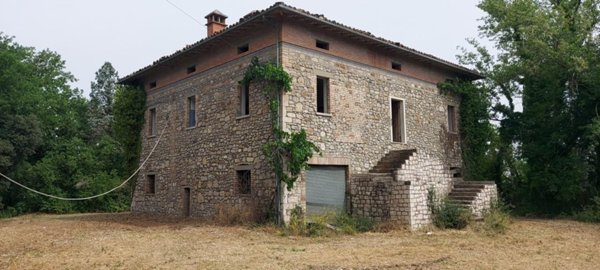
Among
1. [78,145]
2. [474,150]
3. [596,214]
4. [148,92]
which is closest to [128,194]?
[78,145]

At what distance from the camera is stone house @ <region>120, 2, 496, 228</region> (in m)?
13.4

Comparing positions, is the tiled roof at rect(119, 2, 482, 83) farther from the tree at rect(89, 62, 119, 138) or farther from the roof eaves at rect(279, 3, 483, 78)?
the tree at rect(89, 62, 119, 138)

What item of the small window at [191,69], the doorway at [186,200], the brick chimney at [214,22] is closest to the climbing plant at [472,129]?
the brick chimney at [214,22]

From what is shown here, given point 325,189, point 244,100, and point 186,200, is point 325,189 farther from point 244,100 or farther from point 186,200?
point 186,200

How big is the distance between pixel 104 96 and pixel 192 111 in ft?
86.5

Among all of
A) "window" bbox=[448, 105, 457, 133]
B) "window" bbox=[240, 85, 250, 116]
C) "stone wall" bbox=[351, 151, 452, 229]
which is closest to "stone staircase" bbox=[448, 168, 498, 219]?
"stone wall" bbox=[351, 151, 452, 229]

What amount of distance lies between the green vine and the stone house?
0.95 feet

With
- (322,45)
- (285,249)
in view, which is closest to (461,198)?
(322,45)

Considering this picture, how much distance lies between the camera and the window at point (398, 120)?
16.6m

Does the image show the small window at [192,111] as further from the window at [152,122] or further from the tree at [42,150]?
the tree at [42,150]

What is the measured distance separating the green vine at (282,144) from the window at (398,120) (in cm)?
436

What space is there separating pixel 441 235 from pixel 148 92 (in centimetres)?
1317

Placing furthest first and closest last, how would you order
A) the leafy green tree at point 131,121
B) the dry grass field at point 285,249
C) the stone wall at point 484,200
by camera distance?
the leafy green tree at point 131,121
the stone wall at point 484,200
the dry grass field at point 285,249

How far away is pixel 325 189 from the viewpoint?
1388 centimetres
